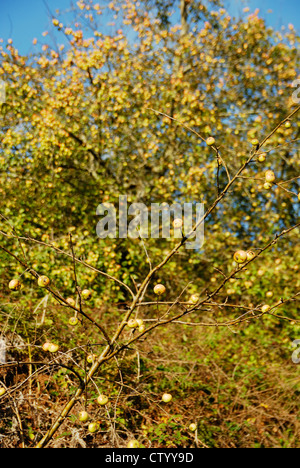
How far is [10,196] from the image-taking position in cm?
495

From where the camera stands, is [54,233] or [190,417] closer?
[190,417]

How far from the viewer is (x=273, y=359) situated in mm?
4113

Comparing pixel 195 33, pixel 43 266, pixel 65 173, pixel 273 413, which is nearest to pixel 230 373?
pixel 273 413

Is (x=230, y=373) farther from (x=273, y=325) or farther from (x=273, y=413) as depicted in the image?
(x=273, y=325)

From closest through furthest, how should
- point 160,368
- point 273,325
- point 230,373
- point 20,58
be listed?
point 160,368 → point 230,373 → point 273,325 → point 20,58

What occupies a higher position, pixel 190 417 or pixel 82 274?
pixel 82 274

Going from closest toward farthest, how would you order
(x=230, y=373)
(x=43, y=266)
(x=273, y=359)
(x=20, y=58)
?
(x=230, y=373), (x=273, y=359), (x=43, y=266), (x=20, y=58)

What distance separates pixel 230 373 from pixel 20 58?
20.9 ft

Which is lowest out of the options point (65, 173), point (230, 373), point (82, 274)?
point (230, 373)

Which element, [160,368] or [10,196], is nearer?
[160,368]

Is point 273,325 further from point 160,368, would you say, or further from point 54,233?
point 54,233

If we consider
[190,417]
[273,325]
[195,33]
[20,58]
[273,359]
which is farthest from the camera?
[195,33]

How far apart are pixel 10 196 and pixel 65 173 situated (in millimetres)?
1042

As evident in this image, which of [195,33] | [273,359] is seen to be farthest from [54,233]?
[195,33]
